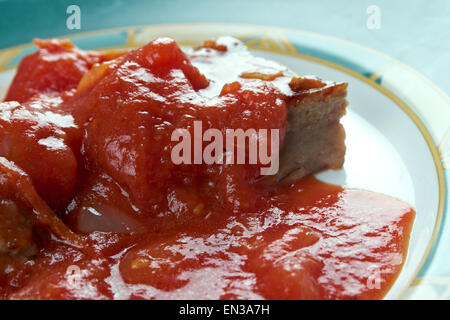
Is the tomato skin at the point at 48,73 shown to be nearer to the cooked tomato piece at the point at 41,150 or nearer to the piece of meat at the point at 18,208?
the cooked tomato piece at the point at 41,150

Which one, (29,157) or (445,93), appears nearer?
(29,157)

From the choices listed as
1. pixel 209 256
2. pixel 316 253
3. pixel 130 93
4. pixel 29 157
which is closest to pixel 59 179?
pixel 29 157

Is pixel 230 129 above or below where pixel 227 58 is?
below

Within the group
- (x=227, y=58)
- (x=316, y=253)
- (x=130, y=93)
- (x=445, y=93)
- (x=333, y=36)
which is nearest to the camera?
(x=316, y=253)

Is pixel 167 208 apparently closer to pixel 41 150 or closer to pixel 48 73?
pixel 41 150

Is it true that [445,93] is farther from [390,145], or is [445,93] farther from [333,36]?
[333,36]

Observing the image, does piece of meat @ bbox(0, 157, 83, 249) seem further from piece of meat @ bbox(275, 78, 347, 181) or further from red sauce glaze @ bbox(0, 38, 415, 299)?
piece of meat @ bbox(275, 78, 347, 181)
